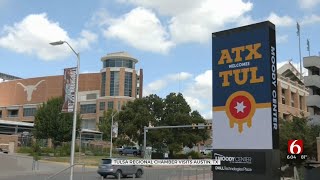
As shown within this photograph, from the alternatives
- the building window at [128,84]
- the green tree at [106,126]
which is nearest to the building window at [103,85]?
the building window at [128,84]

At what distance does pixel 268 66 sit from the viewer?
14.3 m

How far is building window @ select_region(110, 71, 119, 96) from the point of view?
13438cm

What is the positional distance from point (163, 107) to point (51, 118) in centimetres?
2048

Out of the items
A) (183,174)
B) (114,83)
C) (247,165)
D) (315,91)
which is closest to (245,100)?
(247,165)

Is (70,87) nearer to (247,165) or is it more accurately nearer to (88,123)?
(247,165)

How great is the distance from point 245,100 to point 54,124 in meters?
60.9

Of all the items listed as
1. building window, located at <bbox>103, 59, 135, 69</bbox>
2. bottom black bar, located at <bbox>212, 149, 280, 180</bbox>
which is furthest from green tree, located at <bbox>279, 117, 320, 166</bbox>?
building window, located at <bbox>103, 59, 135, 69</bbox>

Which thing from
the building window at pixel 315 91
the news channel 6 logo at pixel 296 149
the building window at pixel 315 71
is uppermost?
the building window at pixel 315 71

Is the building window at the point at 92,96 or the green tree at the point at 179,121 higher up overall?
the building window at the point at 92,96

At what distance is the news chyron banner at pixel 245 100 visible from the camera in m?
14.3

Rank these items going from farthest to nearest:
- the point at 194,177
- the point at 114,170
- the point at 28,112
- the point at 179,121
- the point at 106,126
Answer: the point at 28,112
the point at 106,126
the point at 179,121
the point at 114,170
the point at 194,177

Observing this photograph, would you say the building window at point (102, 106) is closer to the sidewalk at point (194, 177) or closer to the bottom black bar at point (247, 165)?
the sidewalk at point (194, 177)

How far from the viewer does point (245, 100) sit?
48.9ft

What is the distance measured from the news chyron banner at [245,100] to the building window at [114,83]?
119 meters
